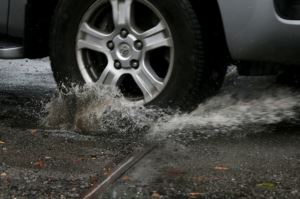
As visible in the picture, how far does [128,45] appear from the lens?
154 inches

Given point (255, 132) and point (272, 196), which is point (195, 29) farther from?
point (272, 196)

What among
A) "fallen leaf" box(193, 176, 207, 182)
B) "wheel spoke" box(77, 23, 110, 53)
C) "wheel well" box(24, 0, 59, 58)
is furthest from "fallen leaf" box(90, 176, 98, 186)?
"wheel well" box(24, 0, 59, 58)

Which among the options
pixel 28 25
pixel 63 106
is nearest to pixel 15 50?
pixel 28 25

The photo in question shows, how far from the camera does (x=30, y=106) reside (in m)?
4.80

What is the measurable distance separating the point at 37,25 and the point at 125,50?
0.81 metres

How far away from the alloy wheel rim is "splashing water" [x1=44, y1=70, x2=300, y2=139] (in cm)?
11

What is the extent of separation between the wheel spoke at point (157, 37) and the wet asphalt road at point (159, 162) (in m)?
0.57

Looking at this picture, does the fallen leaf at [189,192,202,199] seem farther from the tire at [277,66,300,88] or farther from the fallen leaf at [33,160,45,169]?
the tire at [277,66,300,88]

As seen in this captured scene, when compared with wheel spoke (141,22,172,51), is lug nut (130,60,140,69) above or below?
below

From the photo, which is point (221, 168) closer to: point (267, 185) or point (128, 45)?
point (267, 185)

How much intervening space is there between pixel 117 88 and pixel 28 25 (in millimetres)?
826

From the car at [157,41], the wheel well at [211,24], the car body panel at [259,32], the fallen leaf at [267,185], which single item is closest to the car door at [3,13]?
the car at [157,41]

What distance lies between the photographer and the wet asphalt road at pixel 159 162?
2.89 metres

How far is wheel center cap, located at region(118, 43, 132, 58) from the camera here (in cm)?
392
